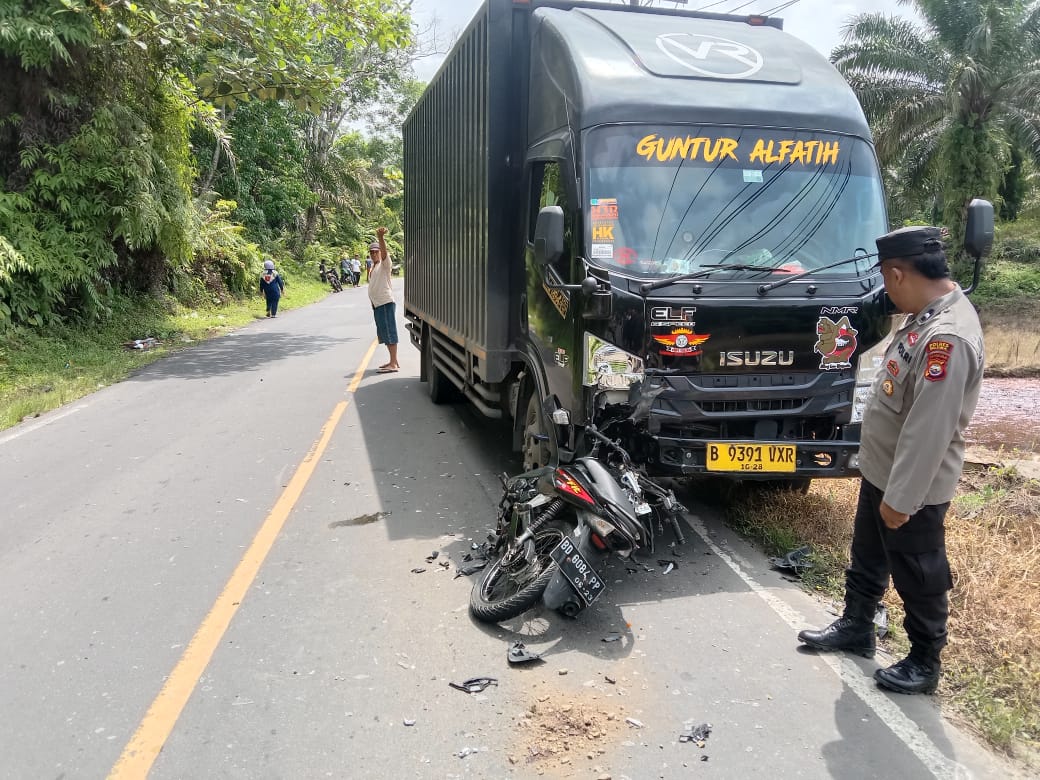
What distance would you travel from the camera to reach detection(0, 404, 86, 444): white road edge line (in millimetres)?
8254

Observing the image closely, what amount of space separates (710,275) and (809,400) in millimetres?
945

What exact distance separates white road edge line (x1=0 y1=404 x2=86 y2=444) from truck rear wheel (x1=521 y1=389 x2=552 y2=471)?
580 cm

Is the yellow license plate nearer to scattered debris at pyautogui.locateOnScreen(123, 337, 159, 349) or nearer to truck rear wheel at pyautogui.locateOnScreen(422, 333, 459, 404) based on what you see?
truck rear wheel at pyautogui.locateOnScreen(422, 333, 459, 404)

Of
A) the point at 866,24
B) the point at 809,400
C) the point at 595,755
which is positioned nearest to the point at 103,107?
the point at 809,400

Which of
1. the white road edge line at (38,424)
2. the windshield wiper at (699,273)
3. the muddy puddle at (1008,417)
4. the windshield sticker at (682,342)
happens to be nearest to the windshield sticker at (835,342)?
the windshield wiper at (699,273)

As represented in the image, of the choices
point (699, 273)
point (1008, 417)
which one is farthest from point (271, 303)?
point (699, 273)

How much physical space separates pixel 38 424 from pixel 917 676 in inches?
357

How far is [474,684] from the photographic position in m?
3.43

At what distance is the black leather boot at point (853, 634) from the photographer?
3.65m

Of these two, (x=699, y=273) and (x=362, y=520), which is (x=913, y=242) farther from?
(x=362, y=520)

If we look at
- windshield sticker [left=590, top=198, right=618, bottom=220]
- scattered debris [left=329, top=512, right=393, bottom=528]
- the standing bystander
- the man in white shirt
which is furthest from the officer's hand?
the standing bystander

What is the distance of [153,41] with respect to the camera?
1395cm

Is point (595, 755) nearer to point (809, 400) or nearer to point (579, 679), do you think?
point (579, 679)

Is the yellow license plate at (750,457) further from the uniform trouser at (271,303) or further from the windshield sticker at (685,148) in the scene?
the uniform trouser at (271,303)
